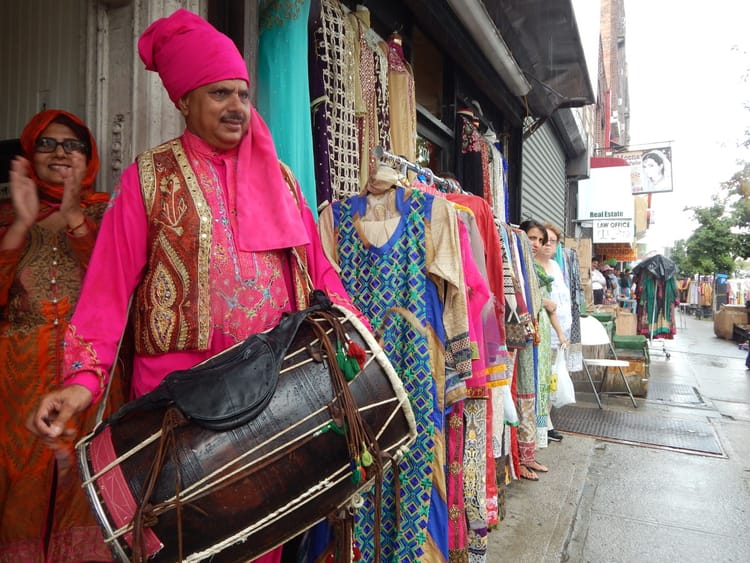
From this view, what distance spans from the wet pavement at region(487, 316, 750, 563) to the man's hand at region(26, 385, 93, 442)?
2.53m

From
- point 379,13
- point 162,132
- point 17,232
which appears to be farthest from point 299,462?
point 379,13

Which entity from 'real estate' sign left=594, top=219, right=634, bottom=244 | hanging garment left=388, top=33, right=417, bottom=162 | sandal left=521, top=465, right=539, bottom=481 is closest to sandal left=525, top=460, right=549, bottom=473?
sandal left=521, top=465, right=539, bottom=481

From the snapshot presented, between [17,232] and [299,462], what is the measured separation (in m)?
1.17

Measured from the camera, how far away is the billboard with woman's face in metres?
14.5

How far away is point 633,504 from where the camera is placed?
3.73m

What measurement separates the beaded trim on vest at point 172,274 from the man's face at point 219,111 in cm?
19

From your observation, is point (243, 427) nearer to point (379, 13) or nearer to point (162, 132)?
point (162, 132)

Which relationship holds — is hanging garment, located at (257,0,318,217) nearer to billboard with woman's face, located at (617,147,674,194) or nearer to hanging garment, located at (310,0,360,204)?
hanging garment, located at (310,0,360,204)

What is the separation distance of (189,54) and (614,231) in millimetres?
13042

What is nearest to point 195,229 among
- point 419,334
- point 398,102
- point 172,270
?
point 172,270

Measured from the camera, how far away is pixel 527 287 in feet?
12.7

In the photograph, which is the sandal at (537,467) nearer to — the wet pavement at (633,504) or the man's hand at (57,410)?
the wet pavement at (633,504)

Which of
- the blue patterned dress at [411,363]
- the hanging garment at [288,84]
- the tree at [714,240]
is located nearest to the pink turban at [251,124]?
the hanging garment at [288,84]

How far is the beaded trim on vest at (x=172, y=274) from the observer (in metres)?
1.49
